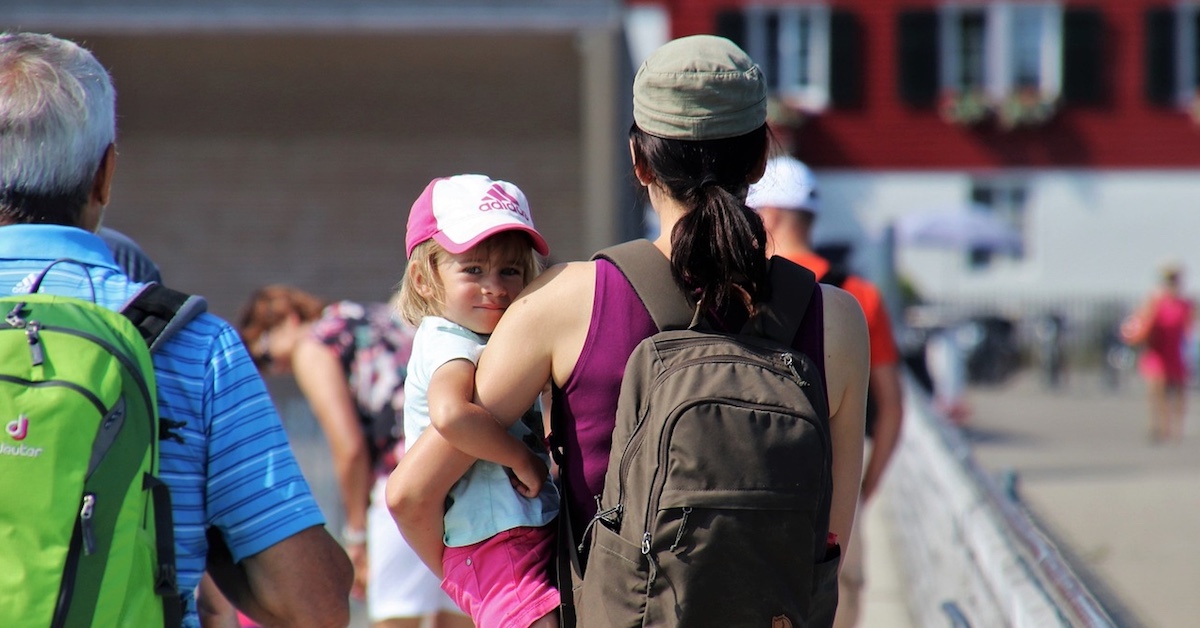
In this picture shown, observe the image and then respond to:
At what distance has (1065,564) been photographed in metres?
2.92

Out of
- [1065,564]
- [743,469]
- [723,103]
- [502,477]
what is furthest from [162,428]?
[1065,564]

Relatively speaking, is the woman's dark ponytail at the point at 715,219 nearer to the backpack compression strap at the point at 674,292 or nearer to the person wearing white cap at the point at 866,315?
the backpack compression strap at the point at 674,292

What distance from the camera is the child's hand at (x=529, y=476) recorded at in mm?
2346

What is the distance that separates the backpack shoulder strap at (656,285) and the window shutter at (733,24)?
24.8 metres

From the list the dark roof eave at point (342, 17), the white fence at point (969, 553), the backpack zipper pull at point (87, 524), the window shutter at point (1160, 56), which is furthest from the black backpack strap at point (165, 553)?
the window shutter at point (1160, 56)

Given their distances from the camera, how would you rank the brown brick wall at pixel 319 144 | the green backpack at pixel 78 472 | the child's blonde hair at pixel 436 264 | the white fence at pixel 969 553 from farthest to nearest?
the brown brick wall at pixel 319 144 < the white fence at pixel 969 553 < the child's blonde hair at pixel 436 264 < the green backpack at pixel 78 472

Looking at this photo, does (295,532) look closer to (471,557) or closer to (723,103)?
(471,557)

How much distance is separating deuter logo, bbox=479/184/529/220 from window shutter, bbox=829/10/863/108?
82.5 ft

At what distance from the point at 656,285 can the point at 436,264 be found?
61cm

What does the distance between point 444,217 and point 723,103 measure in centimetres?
62

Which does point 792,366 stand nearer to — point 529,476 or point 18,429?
point 529,476

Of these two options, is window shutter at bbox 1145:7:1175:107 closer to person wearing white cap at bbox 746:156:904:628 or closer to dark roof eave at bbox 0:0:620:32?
dark roof eave at bbox 0:0:620:32

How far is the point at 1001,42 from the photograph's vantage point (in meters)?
26.6

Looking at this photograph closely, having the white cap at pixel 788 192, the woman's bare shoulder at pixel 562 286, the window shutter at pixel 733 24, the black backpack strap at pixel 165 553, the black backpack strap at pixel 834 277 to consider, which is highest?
the woman's bare shoulder at pixel 562 286
